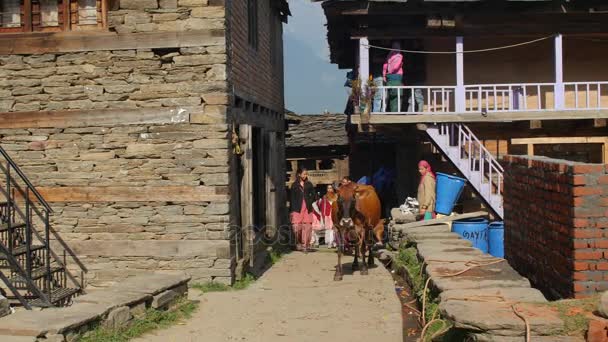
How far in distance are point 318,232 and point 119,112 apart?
707 cm

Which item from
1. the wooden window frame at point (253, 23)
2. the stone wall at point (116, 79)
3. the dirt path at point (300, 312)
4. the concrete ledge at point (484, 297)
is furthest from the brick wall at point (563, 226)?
the wooden window frame at point (253, 23)

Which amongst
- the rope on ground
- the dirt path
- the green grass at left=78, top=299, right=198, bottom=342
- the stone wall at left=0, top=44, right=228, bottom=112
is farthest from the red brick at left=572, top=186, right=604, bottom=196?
the stone wall at left=0, top=44, right=228, bottom=112

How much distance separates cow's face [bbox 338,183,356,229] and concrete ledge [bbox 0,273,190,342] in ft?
9.63

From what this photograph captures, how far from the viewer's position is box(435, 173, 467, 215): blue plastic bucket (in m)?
14.0

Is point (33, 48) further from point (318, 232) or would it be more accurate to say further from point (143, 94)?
point (318, 232)

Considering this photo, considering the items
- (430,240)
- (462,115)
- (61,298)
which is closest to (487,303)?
(430,240)

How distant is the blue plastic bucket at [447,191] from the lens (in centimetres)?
1403

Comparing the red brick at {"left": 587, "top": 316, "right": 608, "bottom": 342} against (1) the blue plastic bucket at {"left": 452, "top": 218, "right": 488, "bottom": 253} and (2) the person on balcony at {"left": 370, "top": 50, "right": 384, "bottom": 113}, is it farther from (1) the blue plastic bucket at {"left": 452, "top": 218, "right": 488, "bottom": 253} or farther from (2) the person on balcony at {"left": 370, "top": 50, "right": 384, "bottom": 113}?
(2) the person on balcony at {"left": 370, "top": 50, "right": 384, "bottom": 113}

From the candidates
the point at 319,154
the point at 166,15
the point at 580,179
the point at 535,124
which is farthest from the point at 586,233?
the point at 319,154

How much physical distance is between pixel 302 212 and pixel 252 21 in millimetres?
4597

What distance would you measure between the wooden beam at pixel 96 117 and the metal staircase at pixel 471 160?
20.3 ft

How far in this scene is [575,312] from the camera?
211 inches

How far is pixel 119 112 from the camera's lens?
10594 mm

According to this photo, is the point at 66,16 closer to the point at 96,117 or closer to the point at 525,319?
the point at 96,117
